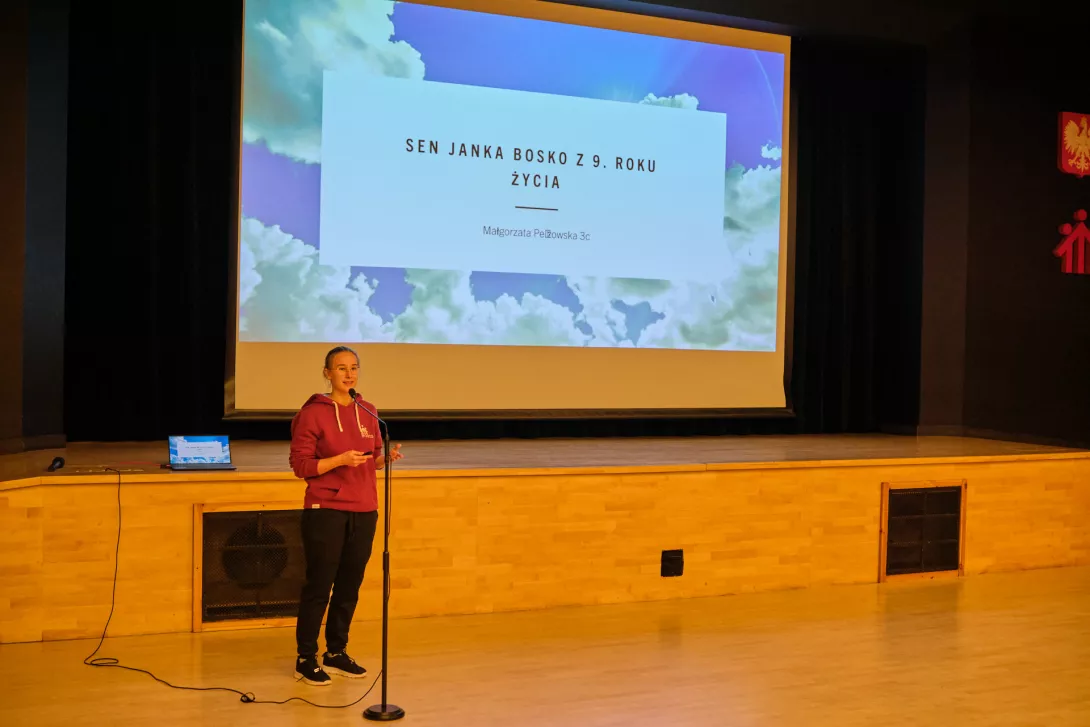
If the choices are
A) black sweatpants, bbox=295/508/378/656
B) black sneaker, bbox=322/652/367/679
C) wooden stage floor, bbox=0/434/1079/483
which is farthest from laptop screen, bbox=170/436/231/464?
black sneaker, bbox=322/652/367/679

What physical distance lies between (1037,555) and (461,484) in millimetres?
3490

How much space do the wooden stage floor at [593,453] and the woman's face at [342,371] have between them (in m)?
1.09

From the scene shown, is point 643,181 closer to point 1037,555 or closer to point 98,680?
point 1037,555

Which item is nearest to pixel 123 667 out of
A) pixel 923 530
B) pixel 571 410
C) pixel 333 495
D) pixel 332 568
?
pixel 332 568

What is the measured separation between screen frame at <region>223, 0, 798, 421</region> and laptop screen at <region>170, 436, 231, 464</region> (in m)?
1.18

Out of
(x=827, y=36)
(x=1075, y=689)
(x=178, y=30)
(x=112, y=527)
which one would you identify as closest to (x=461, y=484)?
(x=112, y=527)

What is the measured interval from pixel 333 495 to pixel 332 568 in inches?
10.0

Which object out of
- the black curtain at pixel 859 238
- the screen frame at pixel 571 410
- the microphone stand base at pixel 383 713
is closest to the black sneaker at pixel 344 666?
the microphone stand base at pixel 383 713

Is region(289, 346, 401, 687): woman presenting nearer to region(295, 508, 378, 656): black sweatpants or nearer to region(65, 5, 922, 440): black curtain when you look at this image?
region(295, 508, 378, 656): black sweatpants

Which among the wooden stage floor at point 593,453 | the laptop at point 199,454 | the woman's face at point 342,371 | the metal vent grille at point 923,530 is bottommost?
the metal vent grille at point 923,530

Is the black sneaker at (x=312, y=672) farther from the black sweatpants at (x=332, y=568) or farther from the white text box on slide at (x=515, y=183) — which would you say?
the white text box on slide at (x=515, y=183)

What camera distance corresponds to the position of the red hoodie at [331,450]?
3.47 metres

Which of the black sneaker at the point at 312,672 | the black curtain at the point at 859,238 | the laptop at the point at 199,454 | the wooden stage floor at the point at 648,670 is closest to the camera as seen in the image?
the wooden stage floor at the point at 648,670

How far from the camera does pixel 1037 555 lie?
239 inches
